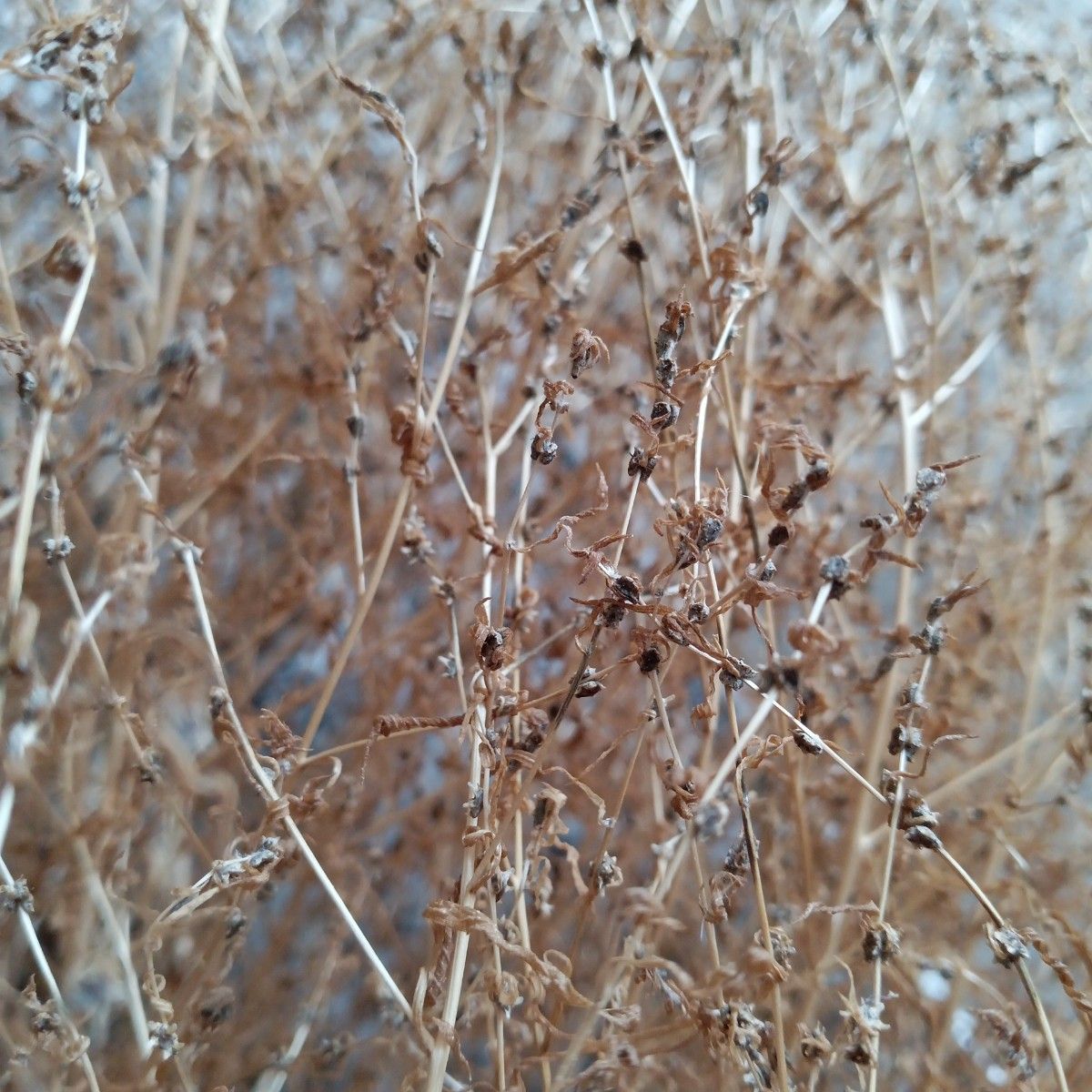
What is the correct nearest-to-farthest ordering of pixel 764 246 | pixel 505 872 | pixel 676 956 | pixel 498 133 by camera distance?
1. pixel 505 872
2. pixel 498 133
3. pixel 764 246
4. pixel 676 956

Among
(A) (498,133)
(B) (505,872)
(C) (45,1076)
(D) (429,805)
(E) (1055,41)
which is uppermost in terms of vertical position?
(E) (1055,41)

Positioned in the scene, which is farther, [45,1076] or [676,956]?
[676,956]

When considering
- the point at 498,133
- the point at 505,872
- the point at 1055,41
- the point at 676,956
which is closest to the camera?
the point at 505,872

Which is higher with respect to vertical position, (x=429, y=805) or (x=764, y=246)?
(x=764, y=246)

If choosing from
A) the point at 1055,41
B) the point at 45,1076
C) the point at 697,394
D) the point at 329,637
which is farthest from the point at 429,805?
the point at 1055,41

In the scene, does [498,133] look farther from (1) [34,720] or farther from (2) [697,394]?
(1) [34,720]

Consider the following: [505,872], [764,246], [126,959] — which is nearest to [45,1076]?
[126,959]

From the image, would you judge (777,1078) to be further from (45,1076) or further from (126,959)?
(45,1076)
